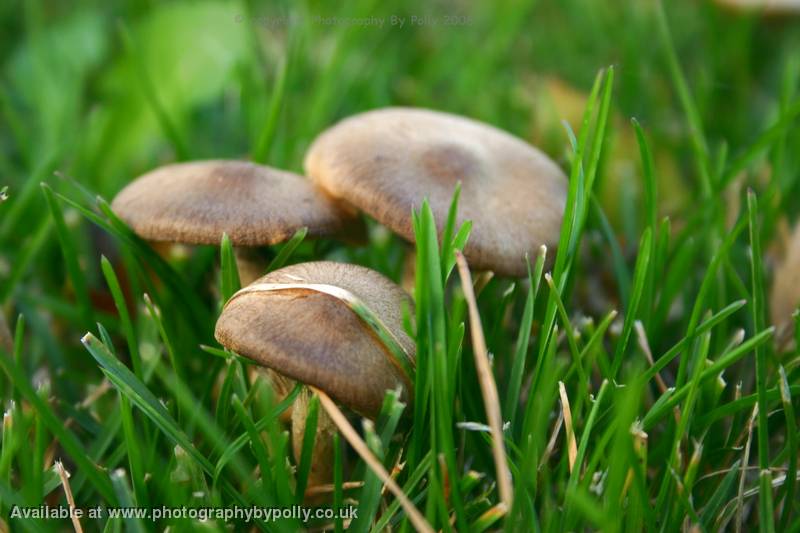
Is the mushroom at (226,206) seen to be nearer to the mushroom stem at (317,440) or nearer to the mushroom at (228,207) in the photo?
the mushroom at (228,207)

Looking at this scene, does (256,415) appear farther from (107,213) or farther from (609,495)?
(609,495)

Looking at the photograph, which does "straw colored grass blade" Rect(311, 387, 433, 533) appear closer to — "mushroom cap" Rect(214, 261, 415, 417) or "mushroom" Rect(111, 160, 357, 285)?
"mushroom cap" Rect(214, 261, 415, 417)

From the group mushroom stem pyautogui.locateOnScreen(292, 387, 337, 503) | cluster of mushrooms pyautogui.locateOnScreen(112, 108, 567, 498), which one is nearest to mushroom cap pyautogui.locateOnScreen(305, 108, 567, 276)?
cluster of mushrooms pyautogui.locateOnScreen(112, 108, 567, 498)

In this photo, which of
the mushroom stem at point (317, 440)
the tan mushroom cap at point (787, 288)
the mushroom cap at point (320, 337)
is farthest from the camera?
the tan mushroom cap at point (787, 288)

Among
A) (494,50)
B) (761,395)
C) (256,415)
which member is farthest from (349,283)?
(494,50)

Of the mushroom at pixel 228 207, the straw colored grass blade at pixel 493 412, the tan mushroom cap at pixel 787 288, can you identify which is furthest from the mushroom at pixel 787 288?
the mushroom at pixel 228 207

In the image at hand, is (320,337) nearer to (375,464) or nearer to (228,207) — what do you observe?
(375,464)
